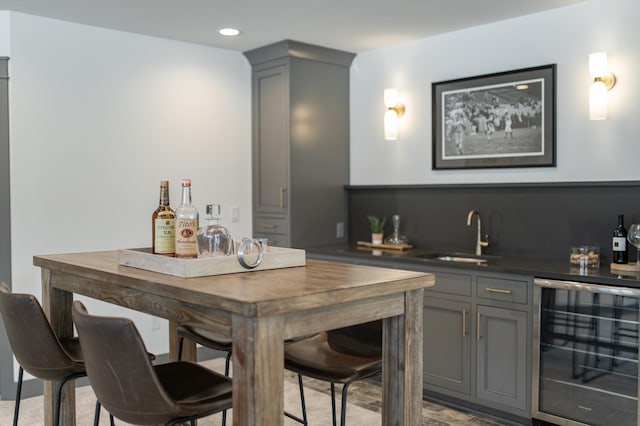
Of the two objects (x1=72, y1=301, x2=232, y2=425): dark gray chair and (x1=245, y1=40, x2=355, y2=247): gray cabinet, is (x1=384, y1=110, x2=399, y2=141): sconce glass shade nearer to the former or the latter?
(x1=245, y1=40, x2=355, y2=247): gray cabinet

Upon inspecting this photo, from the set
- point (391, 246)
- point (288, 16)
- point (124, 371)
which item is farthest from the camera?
point (391, 246)

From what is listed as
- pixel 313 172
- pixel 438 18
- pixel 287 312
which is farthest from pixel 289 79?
pixel 287 312

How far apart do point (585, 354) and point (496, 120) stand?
1.66m

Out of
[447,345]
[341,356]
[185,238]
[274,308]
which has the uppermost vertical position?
[185,238]

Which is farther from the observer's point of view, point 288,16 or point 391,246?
point 391,246

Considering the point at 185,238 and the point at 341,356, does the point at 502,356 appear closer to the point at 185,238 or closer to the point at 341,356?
the point at 341,356

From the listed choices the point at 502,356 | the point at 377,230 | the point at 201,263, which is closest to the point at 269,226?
the point at 377,230

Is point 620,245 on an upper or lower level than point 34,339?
upper

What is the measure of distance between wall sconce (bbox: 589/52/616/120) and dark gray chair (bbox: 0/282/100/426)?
9.83ft

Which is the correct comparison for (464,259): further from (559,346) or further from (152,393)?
(152,393)

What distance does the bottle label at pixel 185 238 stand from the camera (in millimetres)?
2182

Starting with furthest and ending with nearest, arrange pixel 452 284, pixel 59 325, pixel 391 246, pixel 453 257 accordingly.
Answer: pixel 391 246, pixel 453 257, pixel 452 284, pixel 59 325

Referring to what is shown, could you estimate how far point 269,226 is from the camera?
4891 mm

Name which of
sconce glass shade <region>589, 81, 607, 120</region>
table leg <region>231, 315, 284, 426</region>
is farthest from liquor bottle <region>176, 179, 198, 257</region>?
sconce glass shade <region>589, 81, 607, 120</region>
